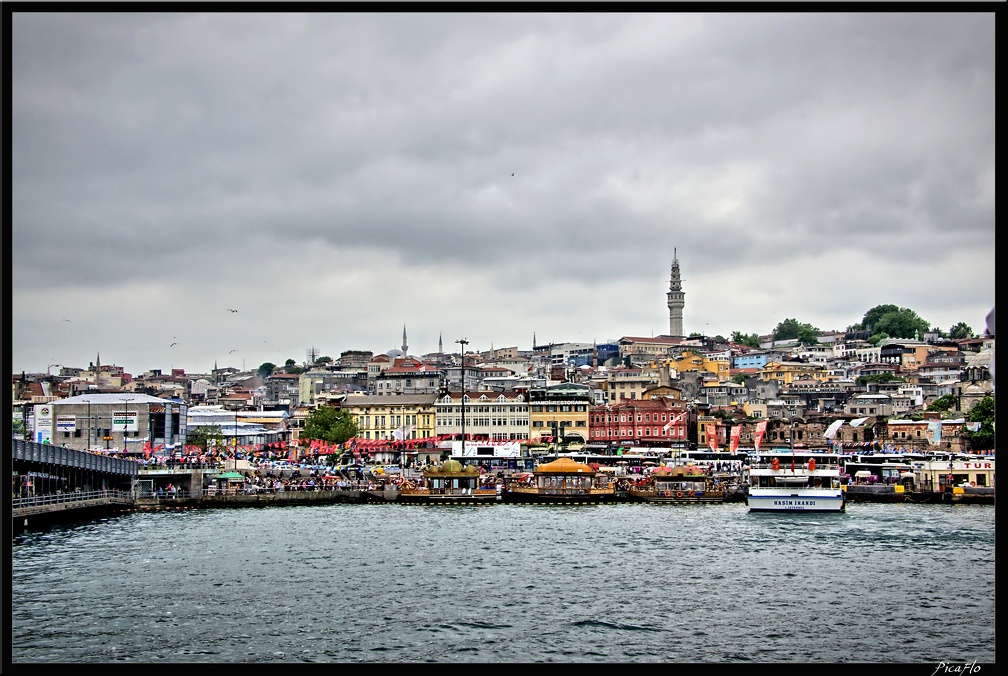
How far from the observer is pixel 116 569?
23562mm

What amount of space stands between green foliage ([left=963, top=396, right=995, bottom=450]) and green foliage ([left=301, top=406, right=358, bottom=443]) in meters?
35.6

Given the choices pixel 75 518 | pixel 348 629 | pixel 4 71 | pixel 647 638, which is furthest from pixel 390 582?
pixel 75 518

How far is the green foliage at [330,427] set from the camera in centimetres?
6794

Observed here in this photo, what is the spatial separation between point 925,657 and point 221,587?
41.0 ft

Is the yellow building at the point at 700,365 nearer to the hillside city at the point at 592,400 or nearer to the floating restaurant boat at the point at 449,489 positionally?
the hillside city at the point at 592,400

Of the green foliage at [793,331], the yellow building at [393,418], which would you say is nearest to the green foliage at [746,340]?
the green foliage at [793,331]

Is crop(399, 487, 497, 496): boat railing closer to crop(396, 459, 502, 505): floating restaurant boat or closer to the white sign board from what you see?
crop(396, 459, 502, 505): floating restaurant boat

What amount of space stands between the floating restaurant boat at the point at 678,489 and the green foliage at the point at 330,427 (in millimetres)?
27104

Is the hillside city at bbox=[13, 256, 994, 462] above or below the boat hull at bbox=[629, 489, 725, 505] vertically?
above

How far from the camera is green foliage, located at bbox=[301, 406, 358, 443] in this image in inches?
2675

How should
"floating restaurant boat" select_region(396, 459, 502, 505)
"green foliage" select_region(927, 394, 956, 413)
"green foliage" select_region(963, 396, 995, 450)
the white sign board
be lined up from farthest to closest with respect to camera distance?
1. "green foliage" select_region(927, 394, 956, 413)
2. the white sign board
3. "green foliage" select_region(963, 396, 995, 450)
4. "floating restaurant boat" select_region(396, 459, 502, 505)

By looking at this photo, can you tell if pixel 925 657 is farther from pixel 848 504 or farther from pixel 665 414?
pixel 665 414

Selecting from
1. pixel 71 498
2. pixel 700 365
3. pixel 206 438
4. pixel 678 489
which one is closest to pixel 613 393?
pixel 700 365

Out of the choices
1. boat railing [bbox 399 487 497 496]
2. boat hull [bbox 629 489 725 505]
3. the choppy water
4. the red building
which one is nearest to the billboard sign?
the red building
